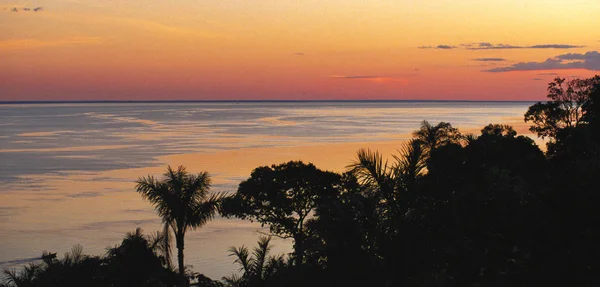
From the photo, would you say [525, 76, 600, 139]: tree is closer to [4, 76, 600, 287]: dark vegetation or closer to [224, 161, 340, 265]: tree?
[224, 161, 340, 265]: tree

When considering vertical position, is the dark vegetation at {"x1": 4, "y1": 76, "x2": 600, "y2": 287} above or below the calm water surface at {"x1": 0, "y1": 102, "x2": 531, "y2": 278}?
below

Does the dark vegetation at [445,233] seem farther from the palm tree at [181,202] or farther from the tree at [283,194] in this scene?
the tree at [283,194]

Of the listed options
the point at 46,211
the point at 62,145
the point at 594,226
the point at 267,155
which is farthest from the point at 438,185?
the point at 62,145

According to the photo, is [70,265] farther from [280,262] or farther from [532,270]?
[532,270]

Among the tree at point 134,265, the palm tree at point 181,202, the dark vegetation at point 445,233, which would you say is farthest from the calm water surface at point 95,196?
the dark vegetation at point 445,233

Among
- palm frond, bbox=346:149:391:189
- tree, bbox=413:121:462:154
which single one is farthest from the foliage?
tree, bbox=413:121:462:154

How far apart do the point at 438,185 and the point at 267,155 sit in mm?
89573

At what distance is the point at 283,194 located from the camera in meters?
36.2

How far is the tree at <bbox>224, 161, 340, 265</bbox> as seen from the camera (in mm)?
36062

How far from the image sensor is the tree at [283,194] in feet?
118

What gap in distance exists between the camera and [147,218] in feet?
178

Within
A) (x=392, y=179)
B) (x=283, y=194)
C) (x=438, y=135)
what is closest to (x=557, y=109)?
(x=438, y=135)

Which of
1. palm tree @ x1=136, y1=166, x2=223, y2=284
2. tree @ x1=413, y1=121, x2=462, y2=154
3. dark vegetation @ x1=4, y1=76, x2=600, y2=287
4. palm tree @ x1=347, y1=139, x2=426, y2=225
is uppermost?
tree @ x1=413, y1=121, x2=462, y2=154

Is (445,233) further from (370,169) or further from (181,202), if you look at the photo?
(181,202)
